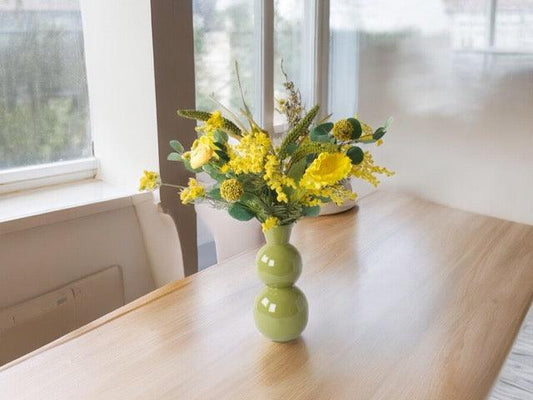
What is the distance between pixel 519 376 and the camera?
2.08 meters

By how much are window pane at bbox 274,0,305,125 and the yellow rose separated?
59.2 inches

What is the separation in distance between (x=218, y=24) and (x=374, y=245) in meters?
1.03

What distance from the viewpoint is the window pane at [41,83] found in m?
1.59

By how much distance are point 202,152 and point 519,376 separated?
174cm

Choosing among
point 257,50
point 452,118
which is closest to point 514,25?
point 452,118

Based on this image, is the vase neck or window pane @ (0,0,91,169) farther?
window pane @ (0,0,91,169)

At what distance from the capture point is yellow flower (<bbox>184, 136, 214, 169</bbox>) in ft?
2.91

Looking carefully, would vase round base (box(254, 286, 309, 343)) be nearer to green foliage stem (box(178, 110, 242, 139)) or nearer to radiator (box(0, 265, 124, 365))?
green foliage stem (box(178, 110, 242, 139))

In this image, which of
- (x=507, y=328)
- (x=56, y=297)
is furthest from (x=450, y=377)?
(x=56, y=297)

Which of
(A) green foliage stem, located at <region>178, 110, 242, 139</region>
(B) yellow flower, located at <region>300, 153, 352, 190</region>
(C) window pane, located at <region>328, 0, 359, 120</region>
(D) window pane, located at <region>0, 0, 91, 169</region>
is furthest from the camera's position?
(C) window pane, located at <region>328, 0, 359, 120</region>

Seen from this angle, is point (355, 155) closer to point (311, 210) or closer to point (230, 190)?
point (311, 210)

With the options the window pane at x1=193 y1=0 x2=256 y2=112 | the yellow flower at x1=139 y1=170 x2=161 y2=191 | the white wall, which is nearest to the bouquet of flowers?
the yellow flower at x1=139 y1=170 x2=161 y2=191

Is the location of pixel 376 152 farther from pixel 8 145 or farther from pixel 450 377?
pixel 450 377

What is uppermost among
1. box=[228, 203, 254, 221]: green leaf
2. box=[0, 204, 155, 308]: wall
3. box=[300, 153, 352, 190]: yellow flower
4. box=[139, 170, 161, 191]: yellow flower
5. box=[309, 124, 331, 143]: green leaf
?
box=[309, 124, 331, 143]: green leaf
